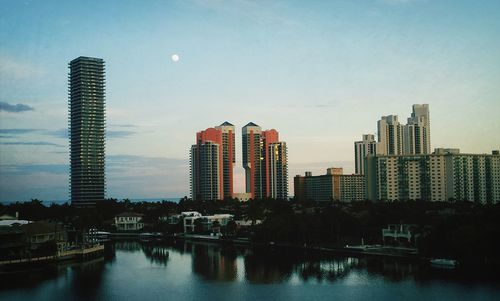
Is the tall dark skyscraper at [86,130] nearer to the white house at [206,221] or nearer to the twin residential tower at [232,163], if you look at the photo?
the twin residential tower at [232,163]

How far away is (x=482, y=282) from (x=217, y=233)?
71.9 ft

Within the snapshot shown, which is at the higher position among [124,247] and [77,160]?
[77,160]

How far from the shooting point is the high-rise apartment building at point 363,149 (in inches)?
2616

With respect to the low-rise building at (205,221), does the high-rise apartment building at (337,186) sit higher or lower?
higher

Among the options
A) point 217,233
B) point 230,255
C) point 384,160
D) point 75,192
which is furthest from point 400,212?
point 75,192

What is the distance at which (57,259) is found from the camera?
25.4 m

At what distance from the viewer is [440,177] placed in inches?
1785

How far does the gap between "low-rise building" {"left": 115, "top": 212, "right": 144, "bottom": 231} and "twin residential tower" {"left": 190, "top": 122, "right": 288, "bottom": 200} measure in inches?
722

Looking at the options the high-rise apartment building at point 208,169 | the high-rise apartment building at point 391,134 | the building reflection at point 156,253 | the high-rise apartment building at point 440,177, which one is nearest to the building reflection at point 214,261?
the building reflection at point 156,253

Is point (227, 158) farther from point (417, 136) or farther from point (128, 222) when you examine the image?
point (128, 222)

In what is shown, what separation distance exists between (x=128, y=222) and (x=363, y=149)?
34.1 metres

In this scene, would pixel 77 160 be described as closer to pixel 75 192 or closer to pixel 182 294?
pixel 75 192

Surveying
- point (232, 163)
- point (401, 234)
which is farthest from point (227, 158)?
point (401, 234)

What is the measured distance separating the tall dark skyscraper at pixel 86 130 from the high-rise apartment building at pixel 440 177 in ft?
100
